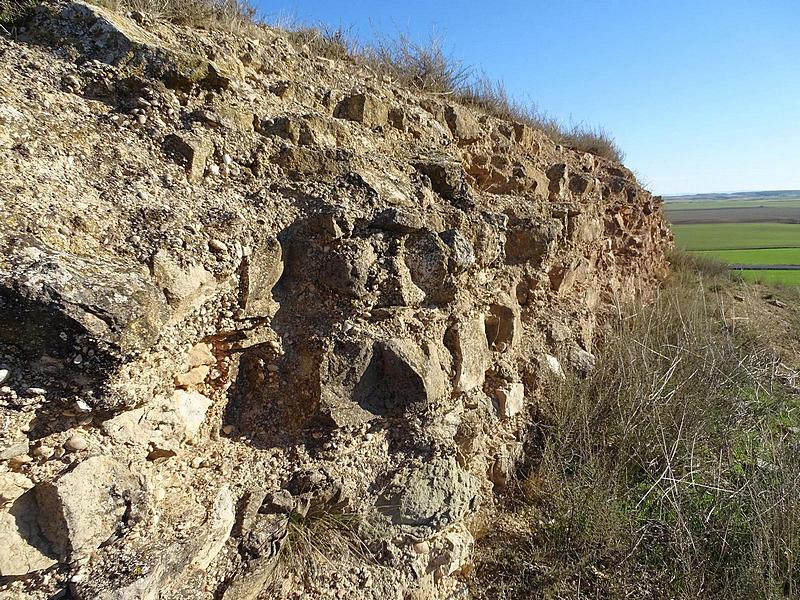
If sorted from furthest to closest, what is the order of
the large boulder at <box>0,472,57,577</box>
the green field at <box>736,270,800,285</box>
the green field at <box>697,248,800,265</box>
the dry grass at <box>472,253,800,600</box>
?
the green field at <box>697,248,800,265</box> < the green field at <box>736,270,800,285</box> < the dry grass at <box>472,253,800,600</box> < the large boulder at <box>0,472,57,577</box>

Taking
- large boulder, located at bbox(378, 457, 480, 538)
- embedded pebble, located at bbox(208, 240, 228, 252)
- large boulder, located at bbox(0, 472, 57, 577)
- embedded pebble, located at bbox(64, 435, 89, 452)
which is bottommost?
large boulder, located at bbox(378, 457, 480, 538)

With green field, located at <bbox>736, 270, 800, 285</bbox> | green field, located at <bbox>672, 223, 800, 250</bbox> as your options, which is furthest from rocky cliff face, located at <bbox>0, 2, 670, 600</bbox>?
green field, located at <bbox>672, 223, 800, 250</bbox>

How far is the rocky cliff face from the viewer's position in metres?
1.50

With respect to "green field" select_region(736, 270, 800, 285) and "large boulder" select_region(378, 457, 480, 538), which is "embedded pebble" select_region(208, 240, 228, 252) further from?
"green field" select_region(736, 270, 800, 285)

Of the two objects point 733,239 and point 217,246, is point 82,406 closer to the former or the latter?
point 217,246

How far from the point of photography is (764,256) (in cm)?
1376

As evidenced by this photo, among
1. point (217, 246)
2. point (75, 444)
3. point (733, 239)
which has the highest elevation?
point (217, 246)

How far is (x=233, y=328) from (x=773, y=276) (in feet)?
38.5

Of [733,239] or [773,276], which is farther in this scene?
[733,239]

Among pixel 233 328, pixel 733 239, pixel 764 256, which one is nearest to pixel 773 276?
pixel 764 256

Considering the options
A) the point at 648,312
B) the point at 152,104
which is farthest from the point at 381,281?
the point at 648,312

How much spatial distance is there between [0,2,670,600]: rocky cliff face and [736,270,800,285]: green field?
8.62 meters

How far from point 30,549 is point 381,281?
1651 millimetres

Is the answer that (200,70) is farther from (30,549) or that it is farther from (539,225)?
(539,225)
